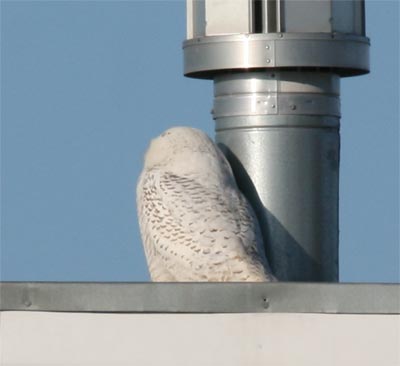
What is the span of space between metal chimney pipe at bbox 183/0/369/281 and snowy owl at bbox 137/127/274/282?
30 cm

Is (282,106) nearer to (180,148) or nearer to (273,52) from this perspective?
(273,52)

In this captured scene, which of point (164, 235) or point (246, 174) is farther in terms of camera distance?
point (246, 174)

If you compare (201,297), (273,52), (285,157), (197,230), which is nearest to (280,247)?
(285,157)

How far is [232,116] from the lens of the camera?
41.5 ft

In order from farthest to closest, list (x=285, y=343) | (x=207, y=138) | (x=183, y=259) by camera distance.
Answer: (x=207, y=138)
(x=183, y=259)
(x=285, y=343)

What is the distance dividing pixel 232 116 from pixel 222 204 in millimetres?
Result: 991

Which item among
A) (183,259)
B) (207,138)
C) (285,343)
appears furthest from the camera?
(207,138)

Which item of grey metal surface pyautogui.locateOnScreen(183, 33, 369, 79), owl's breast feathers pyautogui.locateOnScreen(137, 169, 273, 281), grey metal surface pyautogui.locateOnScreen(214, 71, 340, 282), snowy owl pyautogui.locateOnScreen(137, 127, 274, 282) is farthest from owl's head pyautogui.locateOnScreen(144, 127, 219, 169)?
grey metal surface pyautogui.locateOnScreen(183, 33, 369, 79)

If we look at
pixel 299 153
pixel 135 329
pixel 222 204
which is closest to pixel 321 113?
pixel 299 153

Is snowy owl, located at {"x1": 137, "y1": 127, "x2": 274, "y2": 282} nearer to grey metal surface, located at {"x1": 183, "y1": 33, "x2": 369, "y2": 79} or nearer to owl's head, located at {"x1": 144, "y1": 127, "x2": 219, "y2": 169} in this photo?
owl's head, located at {"x1": 144, "y1": 127, "x2": 219, "y2": 169}

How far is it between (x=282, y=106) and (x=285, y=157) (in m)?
0.38

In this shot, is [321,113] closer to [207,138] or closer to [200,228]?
[207,138]

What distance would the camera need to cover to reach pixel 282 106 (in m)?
12.6

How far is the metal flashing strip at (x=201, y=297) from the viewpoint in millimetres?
8211
